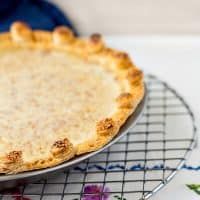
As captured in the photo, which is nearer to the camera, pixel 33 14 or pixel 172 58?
pixel 172 58

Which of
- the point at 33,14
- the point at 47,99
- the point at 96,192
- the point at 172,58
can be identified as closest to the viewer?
the point at 96,192

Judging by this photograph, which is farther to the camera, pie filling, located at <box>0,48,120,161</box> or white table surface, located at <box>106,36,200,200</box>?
white table surface, located at <box>106,36,200,200</box>

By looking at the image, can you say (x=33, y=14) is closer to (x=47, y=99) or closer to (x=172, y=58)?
(x=172, y=58)

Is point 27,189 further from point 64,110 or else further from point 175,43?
point 175,43

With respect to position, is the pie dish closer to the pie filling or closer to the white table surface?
the pie filling

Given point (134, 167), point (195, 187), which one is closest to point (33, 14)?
point (134, 167)

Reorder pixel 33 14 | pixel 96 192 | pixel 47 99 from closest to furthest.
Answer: pixel 96 192, pixel 47 99, pixel 33 14

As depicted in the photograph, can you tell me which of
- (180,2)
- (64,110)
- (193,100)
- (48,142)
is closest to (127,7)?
(180,2)

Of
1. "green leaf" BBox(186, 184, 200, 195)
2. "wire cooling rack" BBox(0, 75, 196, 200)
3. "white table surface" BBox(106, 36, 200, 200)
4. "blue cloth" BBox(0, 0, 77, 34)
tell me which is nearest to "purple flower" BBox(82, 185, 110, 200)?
"wire cooling rack" BBox(0, 75, 196, 200)

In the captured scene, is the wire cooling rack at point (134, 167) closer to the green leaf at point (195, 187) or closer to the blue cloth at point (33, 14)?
the green leaf at point (195, 187)
